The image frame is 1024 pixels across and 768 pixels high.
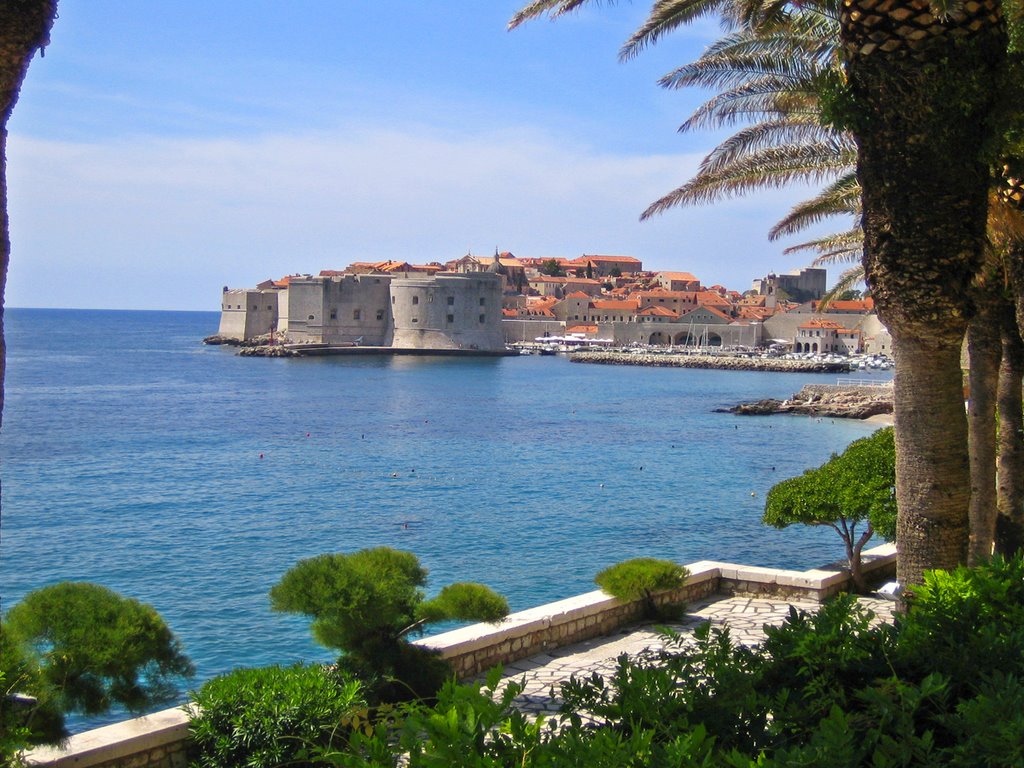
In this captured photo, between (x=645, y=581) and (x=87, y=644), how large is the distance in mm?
4369

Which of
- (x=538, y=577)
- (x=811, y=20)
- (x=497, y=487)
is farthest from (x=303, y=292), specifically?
(x=811, y=20)

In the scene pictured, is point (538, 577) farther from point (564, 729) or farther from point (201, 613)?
point (564, 729)

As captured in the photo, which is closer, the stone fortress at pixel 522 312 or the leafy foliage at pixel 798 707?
the leafy foliage at pixel 798 707

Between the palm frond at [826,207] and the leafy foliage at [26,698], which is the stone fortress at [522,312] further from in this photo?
the leafy foliage at [26,698]

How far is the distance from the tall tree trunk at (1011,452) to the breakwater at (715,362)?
66235 millimetres

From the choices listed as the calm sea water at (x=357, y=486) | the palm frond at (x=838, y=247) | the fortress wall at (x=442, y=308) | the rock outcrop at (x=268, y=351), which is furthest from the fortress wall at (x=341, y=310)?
the palm frond at (x=838, y=247)

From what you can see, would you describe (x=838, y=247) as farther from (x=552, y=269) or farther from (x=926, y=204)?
(x=552, y=269)

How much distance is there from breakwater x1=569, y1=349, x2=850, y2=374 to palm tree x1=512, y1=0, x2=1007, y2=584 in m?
70.4

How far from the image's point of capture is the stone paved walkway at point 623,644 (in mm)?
6598

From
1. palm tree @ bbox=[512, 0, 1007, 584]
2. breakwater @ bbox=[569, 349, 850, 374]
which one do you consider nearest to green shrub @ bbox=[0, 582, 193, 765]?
palm tree @ bbox=[512, 0, 1007, 584]

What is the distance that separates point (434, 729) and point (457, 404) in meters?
44.6

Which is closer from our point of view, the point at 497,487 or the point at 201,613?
the point at 201,613

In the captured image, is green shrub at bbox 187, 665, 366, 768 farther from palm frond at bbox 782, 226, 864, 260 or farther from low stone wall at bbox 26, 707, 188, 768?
palm frond at bbox 782, 226, 864, 260

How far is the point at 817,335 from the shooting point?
86812 millimetres
